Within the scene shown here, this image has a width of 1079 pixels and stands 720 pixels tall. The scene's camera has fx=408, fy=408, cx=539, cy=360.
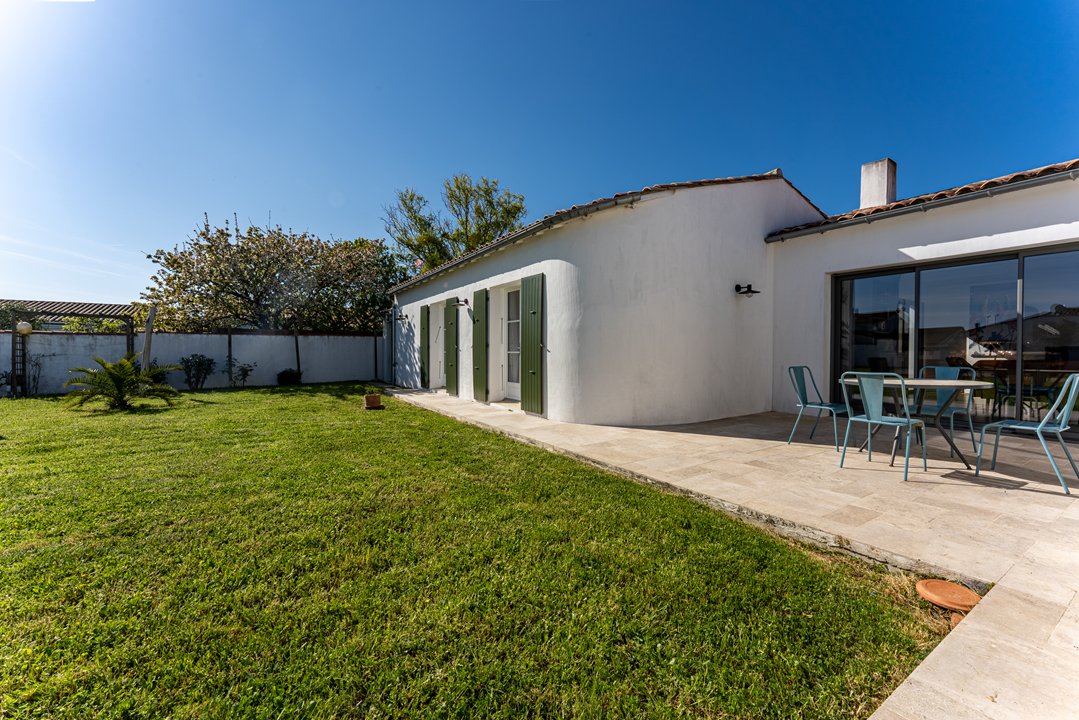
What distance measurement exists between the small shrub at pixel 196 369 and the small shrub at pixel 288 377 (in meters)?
1.65

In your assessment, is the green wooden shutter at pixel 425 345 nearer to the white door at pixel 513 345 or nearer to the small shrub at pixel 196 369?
the white door at pixel 513 345

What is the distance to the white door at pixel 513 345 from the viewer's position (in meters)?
7.93

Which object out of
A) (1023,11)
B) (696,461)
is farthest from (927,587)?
(1023,11)

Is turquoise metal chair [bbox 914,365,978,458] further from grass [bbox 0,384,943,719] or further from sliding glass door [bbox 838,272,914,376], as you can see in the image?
grass [bbox 0,384,943,719]

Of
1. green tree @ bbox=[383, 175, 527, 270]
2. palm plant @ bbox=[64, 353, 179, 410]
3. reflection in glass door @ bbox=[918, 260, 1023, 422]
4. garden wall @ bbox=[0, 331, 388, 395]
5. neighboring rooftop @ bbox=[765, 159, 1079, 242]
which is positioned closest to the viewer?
neighboring rooftop @ bbox=[765, 159, 1079, 242]

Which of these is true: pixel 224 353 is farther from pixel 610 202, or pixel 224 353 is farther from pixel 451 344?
pixel 610 202

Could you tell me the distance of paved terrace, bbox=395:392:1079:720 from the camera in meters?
1.27

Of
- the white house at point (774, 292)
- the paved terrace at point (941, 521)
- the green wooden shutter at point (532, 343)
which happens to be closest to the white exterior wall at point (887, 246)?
the white house at point (774, 292)

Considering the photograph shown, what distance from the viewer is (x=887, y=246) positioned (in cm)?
567

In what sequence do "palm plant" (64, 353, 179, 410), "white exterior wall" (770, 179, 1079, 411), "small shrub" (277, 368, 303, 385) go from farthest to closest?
"small shrub" (277, 368, 303, 385) → "palm plant" (64, 353, 179, 410) → "white exterior wall" (770, 179, 1079, 411)

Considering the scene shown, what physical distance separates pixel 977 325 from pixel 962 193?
65.0 inches

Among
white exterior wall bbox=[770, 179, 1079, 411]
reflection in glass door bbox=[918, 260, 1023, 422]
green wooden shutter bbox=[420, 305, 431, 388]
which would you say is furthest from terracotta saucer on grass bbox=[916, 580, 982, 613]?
green wooden shutter bbox=[420, 305, 431, 388]

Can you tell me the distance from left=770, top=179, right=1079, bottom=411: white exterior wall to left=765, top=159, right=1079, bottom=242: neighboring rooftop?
0.60 ft

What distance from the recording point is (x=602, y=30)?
7.66m
